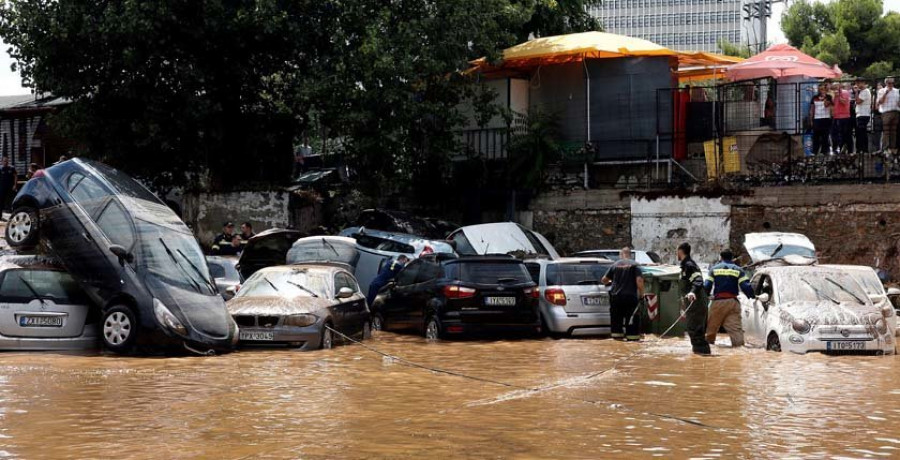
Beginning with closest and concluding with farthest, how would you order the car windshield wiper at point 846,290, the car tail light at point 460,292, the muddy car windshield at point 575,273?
the car windshield wiper at point 846,290 → the car tail light at point 460,292 → the muddy car windshield at point 575,273

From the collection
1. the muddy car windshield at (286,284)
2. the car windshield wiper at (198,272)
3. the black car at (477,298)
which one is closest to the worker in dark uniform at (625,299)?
the black car at (477,298)

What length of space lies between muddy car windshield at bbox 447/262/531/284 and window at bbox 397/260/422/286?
1.36 metres

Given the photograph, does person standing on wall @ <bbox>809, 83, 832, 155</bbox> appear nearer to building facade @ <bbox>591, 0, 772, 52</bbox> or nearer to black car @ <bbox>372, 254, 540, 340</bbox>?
black car @ <bbox>372, 254, 540, 340</bbox>

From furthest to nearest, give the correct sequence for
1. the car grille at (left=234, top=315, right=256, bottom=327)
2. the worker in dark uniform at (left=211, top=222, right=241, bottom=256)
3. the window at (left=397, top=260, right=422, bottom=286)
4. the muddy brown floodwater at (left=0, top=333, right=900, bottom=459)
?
the worker in dark uniform at (left=211, top=222, right=241, bottom=256) < the window at (left=397, top=260, right=422, bottom=286) < the car grille at (left=234, top=315, right=256, bottom=327) < the muddy brown floodwater at (left=0, top=333, right=900, bottom=459)

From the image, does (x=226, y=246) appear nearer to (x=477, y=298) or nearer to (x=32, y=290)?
(x=477, y=298)

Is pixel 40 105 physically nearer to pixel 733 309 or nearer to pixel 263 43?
pixel 263 43

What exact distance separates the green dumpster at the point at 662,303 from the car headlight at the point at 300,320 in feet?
21.2

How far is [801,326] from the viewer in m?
17.2

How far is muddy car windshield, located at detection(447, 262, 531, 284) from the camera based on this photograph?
19.8 meters

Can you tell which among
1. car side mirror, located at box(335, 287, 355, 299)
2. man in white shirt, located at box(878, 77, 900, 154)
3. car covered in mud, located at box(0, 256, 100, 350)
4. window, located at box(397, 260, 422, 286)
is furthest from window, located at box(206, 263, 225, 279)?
man in white shirt, located at box(878, 77, 900, 154)

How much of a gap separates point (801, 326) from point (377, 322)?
315 inches

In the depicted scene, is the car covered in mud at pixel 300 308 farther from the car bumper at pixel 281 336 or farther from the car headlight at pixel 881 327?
the car headlight at pixel 881 327

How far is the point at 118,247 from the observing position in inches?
663

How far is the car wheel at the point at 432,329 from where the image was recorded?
782 inches
